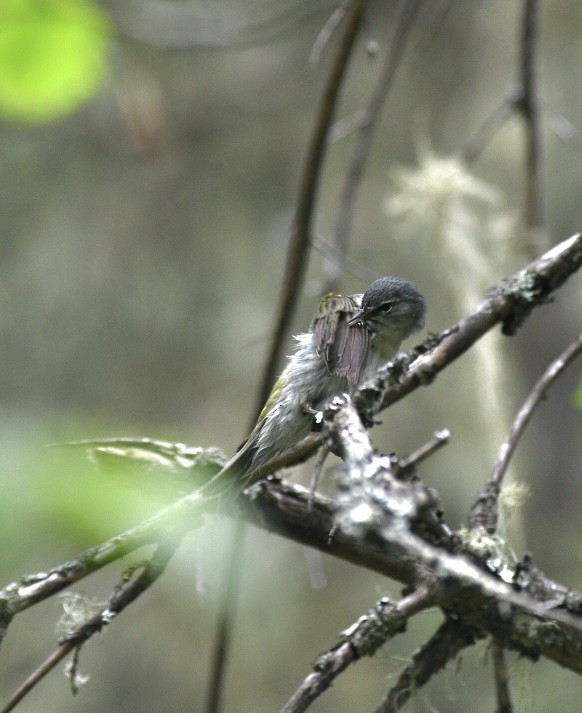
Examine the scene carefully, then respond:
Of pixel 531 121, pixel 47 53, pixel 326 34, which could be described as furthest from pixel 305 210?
pixel 531 121

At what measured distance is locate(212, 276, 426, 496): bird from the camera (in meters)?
1.68

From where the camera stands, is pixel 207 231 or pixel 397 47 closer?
pixel 397 47

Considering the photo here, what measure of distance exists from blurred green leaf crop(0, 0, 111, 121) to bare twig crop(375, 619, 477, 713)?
1.46 meters

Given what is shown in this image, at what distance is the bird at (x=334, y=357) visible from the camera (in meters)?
1.68

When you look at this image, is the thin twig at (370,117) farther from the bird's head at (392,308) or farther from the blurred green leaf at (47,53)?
the bird's head at (392,308)

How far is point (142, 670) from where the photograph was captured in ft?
15.9

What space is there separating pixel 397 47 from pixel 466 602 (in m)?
1.88

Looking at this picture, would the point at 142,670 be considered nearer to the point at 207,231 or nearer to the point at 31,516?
the point at 207,231

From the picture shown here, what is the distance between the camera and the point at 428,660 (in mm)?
1631

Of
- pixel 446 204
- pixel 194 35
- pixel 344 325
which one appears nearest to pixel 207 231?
pixel 194 35

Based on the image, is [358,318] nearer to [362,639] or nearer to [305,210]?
[362,639]

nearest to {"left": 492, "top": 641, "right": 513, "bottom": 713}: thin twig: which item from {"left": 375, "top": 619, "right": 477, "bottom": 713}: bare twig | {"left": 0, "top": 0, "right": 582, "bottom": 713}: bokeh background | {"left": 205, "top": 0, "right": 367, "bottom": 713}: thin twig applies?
{"left": 375, "top": 619, "right": 477, "bottom": 713}: bare twig

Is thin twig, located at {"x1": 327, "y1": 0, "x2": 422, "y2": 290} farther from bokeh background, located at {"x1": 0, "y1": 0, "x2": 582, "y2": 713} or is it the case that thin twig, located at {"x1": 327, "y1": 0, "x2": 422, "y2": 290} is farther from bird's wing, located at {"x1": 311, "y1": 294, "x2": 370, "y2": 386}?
bokeh background, located at {"x1": 0, "y1": 0, "x2": 582, "y2": 713}

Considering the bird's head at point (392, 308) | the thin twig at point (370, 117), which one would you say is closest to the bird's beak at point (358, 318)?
the bird's head at point (392, 308)
